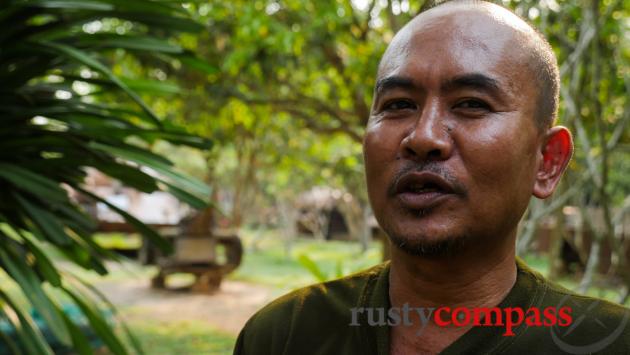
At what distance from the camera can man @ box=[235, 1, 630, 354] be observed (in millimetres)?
1045

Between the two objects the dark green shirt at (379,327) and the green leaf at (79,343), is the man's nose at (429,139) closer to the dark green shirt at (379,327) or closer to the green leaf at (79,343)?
the dark green shirt at (379,327)

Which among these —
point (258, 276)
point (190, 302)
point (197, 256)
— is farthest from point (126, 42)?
point (258, 276)

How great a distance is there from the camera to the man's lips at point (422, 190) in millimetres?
1044

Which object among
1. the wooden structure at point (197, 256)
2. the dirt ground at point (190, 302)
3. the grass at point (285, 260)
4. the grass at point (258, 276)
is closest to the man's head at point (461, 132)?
the grass at point (258, 276)

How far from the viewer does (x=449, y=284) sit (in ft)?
3.74

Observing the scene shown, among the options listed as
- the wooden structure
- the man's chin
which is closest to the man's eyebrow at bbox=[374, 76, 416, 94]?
the man's chin

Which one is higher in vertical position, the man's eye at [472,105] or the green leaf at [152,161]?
the man's eye at [472,105]

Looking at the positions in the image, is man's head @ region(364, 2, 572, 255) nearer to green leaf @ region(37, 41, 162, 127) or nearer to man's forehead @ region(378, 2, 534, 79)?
man's forehead @ region(378, 2, 534, 79)

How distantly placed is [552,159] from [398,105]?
29 cm

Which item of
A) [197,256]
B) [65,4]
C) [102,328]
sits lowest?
[197,256]

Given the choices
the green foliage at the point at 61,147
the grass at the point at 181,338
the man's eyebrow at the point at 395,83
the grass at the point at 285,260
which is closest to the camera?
the man's eyebrow at the point at 395,83

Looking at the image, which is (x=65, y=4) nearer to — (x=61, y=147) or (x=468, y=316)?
(x=61, y=147)

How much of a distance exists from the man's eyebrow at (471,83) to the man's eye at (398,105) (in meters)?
0.07

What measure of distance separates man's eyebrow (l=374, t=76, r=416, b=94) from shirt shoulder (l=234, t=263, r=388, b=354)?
35 cm
